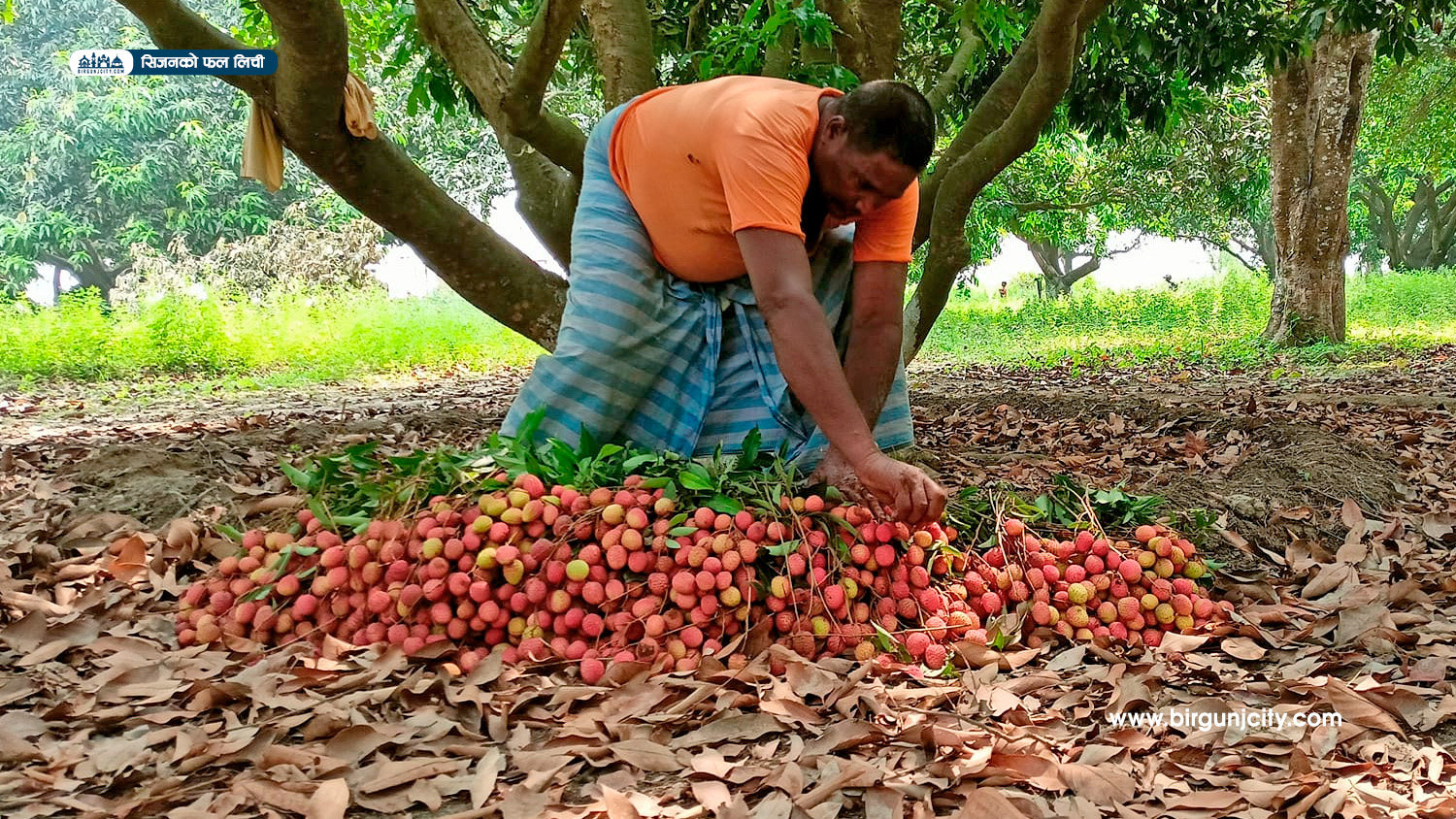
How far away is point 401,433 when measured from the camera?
12.2 feet

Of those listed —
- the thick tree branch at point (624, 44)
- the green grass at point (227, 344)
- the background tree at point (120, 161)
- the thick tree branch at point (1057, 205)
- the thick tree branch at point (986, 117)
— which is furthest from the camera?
the background tree at point (120, 161)

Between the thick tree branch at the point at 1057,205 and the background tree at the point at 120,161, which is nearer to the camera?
the thick tree branch at the point at 1057,205

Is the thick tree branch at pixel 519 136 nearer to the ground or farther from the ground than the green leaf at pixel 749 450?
farther from the ground

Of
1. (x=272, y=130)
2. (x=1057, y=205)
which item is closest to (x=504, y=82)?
(x=272, y=130)

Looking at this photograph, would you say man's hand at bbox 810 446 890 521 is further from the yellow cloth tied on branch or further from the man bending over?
the yellow cloth tied on branch

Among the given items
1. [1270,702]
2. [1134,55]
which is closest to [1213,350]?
[1134,55]

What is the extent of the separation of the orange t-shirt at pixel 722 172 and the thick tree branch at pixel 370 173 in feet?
3.19

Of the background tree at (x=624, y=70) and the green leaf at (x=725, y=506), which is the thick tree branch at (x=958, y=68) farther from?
the green leaf at (x=725, y=506)

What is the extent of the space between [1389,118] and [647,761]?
12543 millimetres

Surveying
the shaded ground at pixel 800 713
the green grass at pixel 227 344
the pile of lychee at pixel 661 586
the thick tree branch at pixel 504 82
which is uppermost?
the thick tree branch at pixel 504 82

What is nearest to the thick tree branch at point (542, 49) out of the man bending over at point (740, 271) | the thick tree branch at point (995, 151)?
the man bending over at point (740, 271)

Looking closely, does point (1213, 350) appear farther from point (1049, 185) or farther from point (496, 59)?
point (496, 59)

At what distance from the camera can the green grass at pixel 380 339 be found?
719 cm

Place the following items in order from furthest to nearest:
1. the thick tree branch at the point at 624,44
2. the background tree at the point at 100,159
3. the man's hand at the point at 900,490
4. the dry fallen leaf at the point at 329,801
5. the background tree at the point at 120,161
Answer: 1. the background tree at the point at 100,159
2. the background tree at the point at 120,161
3. the thick tree branch at the point at 624,44
4. the man's hand at the point at 900,490
5. the dry fallen leaf at the point at 329,801
